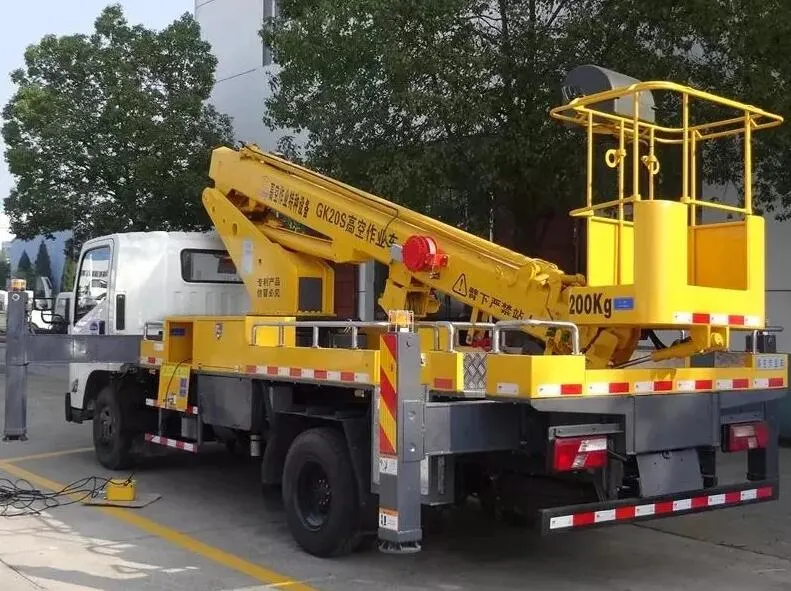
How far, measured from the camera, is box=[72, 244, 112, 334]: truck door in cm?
1002

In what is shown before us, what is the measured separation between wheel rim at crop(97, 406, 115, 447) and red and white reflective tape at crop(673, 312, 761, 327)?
6.28m

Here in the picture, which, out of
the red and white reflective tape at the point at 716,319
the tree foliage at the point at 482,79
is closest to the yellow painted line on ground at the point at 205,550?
the red and white reflective tape at the point at 716,319

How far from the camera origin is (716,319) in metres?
5.71

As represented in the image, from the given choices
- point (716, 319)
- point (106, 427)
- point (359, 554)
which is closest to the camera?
point (716, 319)

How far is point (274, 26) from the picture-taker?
487 inches

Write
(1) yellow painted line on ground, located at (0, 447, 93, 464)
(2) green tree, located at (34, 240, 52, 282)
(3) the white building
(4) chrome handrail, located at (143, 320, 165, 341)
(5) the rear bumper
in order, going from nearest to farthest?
(5) the rear bumper → (4) chrome handrail, located at (143, 320, 165, 341) → (1) yellow painted line on ground, located at (0, 447, 93, 464) → (3) the white building → (2) green tree, located at (34, 240, 52, 282)

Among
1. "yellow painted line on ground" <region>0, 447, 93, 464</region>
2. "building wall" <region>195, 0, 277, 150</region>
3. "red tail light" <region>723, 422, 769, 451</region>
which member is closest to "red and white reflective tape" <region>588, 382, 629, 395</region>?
"red tail light" <region>723, 422, 769, 451</region>

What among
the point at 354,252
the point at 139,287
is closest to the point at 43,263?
the point at 139,287

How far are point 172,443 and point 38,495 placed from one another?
4.05 ft

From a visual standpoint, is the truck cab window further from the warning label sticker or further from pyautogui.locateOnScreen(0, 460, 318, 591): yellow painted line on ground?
the warning label sticker

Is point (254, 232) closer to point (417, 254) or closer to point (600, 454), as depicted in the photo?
point (417, 254)

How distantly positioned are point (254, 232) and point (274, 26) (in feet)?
13.9

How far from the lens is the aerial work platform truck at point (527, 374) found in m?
5.39

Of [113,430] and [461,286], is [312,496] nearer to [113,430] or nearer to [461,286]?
Result: [461,286]
